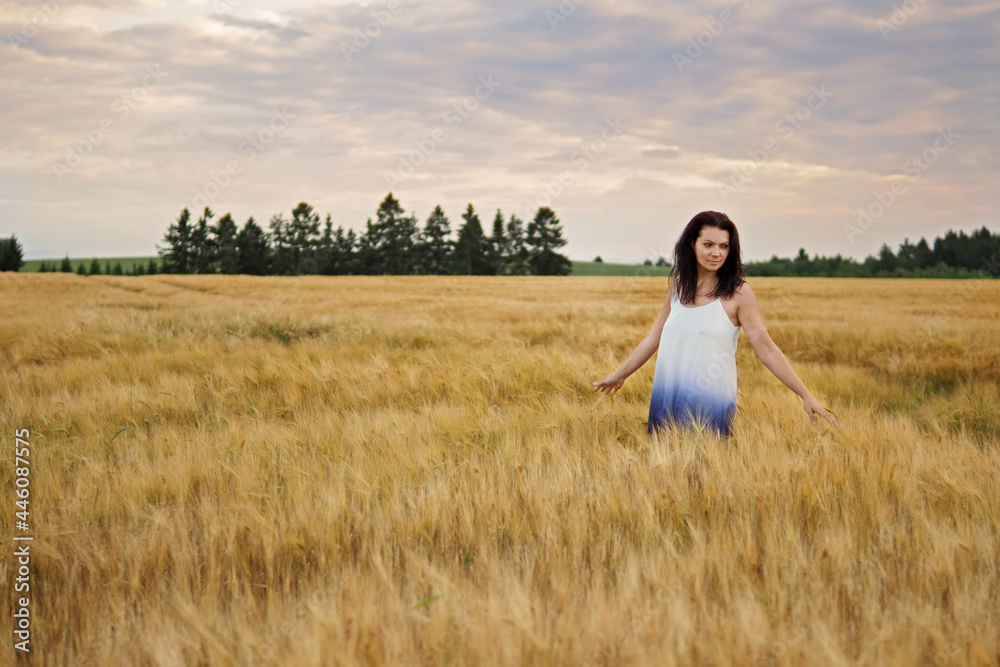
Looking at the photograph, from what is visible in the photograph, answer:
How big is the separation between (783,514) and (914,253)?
4075 inches

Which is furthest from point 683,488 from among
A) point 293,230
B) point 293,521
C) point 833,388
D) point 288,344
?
point 293,230

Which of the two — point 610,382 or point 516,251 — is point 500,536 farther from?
point 516,251

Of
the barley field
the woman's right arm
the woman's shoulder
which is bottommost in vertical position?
the barley field

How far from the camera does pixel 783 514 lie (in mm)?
2201

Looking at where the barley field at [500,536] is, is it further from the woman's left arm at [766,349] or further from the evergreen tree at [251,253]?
the evergreen tree at [251,253]

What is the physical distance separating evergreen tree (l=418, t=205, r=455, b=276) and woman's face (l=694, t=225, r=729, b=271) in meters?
71.3

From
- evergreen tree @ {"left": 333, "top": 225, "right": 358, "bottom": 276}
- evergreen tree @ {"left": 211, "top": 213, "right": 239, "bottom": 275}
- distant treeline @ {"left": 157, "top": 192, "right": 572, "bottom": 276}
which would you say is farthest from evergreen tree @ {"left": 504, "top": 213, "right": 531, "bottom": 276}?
evergreen tree @ {"left": 211, "top": 213, "right": 239, "bottom": 275}

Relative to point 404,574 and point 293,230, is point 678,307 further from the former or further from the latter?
point 293,230

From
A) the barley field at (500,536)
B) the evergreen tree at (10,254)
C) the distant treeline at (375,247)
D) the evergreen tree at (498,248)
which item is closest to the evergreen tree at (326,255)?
the distant treeline at (375,247)

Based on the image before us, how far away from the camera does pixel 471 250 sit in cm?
7175

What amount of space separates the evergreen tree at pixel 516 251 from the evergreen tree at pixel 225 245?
112ft

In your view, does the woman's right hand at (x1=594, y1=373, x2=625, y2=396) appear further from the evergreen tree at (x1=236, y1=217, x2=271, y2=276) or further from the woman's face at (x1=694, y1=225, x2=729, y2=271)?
the evergreen tree at (x1=236, y1=217, x2=271, y2=276)

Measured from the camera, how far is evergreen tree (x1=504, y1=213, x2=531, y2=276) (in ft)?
249

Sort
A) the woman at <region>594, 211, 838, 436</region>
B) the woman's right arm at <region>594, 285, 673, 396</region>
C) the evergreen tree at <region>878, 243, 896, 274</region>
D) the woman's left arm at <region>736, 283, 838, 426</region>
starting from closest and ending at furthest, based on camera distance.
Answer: the woman's left arm at <region>736, 283, 838, 426</region> → the woman at <region>594, 211, 838, 436</region> → the woman's right arm at <region>594, 285, 673, 396</region> → the evergreen tree at <region>878, 243, 896, 274</region>
